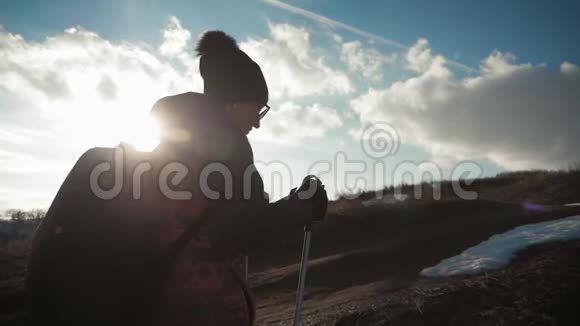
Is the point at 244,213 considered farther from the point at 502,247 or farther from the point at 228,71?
the point at 502,247

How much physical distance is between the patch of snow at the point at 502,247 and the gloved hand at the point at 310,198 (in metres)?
5.23

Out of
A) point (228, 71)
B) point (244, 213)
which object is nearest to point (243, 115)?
point (228, 71)

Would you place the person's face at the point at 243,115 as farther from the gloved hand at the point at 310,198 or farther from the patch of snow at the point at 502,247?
the patch of snow at the point at 502,247

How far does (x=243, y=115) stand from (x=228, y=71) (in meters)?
0.26

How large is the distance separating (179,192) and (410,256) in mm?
9110

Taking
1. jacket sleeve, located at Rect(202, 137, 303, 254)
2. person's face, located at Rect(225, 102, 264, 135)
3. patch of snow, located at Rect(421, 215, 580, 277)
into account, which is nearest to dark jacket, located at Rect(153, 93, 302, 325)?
jacket sleeve, located at Rect(202, 137, 303, 254)

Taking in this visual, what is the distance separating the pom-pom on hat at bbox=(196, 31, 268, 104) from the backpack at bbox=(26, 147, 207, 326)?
2.42ft

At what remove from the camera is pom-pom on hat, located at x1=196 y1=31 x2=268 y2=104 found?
224 centimetres

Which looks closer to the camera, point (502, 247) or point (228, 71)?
point (228, 71)

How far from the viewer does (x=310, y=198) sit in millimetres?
2156

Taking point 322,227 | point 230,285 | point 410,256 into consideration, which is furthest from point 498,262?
point 322,227

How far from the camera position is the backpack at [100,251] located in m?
1.48

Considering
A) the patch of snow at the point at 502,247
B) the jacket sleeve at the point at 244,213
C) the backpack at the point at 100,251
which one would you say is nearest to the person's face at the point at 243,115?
the jacket sleeve at the point at 244,213

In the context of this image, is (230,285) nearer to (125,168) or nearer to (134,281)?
(134,281)
